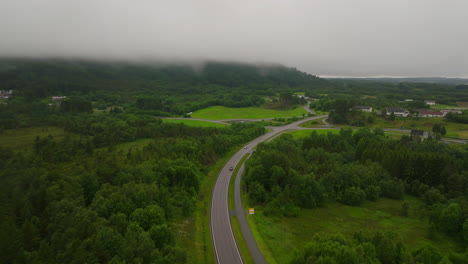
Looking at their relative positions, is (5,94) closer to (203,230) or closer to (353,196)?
(203,230)

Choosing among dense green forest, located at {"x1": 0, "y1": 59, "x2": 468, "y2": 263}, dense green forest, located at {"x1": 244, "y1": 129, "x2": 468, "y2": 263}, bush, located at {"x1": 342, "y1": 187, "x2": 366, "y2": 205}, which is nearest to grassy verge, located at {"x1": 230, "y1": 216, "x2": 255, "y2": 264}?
dense green forest, located at {"x1": 244, "y1": 129, "x2": 468, "y2": 263}

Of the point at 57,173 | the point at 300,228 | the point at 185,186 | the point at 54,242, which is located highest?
the point at 57,173

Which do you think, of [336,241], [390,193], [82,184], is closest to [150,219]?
[82,184]

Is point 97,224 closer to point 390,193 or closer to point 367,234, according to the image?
point 367,234

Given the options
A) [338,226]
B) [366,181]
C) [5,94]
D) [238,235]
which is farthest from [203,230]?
[5,94]

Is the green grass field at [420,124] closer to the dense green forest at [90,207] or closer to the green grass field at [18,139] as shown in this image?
the dense green forest at [90,207]

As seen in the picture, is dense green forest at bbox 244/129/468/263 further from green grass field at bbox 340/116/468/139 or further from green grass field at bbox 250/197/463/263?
green grass field at bbox 340/116/468/139
